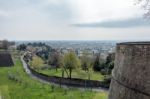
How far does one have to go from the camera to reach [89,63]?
176 ft

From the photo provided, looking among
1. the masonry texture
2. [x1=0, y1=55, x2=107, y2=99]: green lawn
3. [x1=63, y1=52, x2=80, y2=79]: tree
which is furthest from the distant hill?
the masonry texture

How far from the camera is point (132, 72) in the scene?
8.12 meters

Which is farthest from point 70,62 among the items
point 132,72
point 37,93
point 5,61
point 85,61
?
point 132,72

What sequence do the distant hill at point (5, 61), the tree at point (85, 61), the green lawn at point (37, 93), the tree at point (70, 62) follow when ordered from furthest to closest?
the distant hill at point (5, 61), the tree at point (85, 61), the tree at point (70, 62), the green lawn at point (37, 93)

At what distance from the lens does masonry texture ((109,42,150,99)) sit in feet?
24.9

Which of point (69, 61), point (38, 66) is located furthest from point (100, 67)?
point (38, 66)

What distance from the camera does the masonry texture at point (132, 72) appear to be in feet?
24.9

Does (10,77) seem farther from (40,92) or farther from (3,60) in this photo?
(3,60)

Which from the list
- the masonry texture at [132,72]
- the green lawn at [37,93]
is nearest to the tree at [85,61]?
the green lawn at [37,93]

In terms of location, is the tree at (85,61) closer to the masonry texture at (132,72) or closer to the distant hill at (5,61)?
the distant hill at (5,61)

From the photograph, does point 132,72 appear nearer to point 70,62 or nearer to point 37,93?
point 37,93

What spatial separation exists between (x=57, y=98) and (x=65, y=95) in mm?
1899

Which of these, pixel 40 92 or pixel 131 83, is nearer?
pixel 131 83

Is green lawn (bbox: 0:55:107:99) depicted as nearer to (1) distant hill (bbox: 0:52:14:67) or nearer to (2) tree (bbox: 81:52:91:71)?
(2) tree (bbox: 81:52:91:71)
